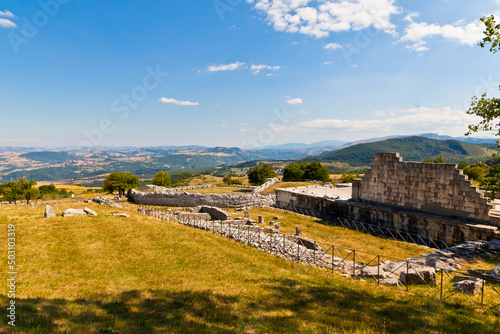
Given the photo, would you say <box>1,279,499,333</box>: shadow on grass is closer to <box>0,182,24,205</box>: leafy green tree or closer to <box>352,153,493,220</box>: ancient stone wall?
<box>352,153,493,220</box>: ancient stone wall

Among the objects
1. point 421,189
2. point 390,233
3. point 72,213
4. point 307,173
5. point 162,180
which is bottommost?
point 390,233

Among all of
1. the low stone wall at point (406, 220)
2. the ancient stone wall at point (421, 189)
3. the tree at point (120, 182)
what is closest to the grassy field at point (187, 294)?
the low stone wall at point (406, 220)

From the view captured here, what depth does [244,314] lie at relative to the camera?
332 inches

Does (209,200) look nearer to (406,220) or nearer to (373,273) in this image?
(406,220)

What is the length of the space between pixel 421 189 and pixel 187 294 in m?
22.8

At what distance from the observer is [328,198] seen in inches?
1238

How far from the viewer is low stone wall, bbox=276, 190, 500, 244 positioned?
19.5 m

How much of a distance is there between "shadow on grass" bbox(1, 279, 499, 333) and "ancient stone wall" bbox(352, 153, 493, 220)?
15383 millimetres

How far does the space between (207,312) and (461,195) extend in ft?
74.5

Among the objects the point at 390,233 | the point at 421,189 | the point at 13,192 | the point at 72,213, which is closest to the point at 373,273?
the point at 390,233

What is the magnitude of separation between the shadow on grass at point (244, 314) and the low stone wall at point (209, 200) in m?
29.5

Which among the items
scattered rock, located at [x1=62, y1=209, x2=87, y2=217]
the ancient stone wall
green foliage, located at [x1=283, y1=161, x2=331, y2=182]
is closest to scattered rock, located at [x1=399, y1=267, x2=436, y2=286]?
the ancient stone wall

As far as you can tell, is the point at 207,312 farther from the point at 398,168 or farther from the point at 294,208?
the point at 294,208

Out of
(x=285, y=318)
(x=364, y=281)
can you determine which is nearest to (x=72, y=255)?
(x=285, y=318)
